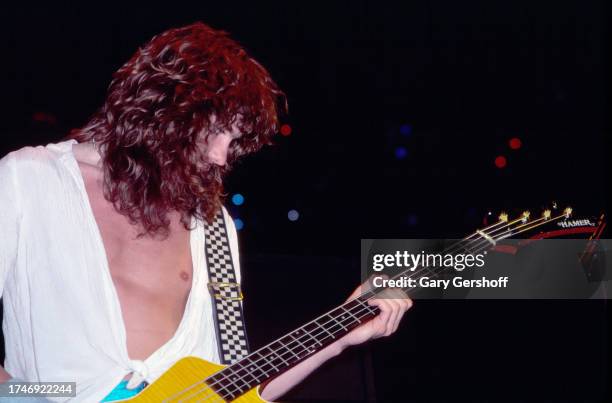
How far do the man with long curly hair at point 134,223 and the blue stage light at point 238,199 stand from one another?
150cm

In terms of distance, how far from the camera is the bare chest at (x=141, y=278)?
1579mm

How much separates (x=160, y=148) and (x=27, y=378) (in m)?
0.68

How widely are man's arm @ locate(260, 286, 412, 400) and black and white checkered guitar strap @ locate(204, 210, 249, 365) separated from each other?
0.15 meters

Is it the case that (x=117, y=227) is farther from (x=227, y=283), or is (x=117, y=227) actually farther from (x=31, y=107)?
(x=31, y=107)

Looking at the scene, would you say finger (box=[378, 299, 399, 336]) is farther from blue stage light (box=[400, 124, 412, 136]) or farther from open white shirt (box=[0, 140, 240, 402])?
blue stage light (box=[400, 124, 412, 136])

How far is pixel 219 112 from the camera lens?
173cm

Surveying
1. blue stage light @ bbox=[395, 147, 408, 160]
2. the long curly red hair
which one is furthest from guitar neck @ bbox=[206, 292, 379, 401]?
blue stage light @ bbox=[395, 147, 408, 160]

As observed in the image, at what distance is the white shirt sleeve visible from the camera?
4.51ft

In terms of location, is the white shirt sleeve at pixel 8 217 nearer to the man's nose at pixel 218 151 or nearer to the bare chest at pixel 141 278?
the bare chest at pixel 141 278

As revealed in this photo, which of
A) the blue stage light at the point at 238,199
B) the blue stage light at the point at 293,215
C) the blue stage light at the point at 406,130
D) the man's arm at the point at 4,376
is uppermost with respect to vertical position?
the blue stage light at the point at 406,130

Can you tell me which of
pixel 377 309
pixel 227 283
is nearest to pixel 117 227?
pixel 227 283

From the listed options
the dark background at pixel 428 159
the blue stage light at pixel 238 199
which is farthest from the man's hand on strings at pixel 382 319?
the blue stage light at pixel 238 199

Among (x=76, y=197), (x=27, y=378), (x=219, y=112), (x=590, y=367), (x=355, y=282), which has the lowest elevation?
(x=590, y=367)

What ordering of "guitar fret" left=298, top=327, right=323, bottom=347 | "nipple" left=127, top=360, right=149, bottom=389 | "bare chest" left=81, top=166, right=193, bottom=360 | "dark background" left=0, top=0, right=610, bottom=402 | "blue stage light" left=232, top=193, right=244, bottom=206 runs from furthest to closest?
"blue stage light" left=232, top=193, right=244, bottom=206 → "dark background" left=0, top=0, right=610, bottom=402 → "guitar fret" left=298, top=327, right=323, bottom=347 → "bare chest" left=81, top=166, right=193, bottom=360 → "nipple" left=127, top=360, right=149, bottom=389
